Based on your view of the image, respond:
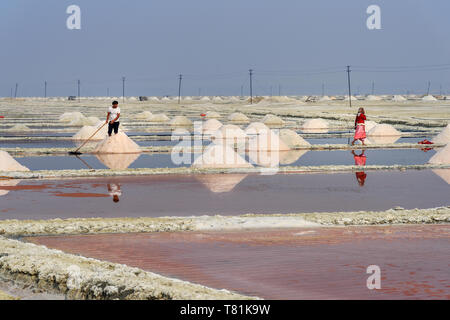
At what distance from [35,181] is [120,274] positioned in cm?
798

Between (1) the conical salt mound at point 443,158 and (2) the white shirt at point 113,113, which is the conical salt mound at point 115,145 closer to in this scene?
(2) the white shirt at point 113,113

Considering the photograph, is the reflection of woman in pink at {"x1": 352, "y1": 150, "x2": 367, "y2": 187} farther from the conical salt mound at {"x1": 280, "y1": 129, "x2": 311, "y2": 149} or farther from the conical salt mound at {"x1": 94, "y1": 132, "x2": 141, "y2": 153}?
the conical salt mound at {"x1": 94, "y1": 132, "x2": 141, "y2": 153}

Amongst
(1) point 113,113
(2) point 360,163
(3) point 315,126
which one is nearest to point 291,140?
(2) point 360,163

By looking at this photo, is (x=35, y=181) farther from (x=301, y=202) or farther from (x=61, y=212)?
(x=301, y=202)

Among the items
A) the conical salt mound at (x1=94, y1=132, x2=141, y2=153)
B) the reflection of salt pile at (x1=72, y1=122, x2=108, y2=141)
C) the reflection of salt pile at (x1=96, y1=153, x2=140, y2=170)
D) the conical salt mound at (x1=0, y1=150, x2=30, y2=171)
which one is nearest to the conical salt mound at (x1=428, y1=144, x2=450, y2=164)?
the reflection of salt pile at (x1=96, y1=153, x2=140, y2=170)

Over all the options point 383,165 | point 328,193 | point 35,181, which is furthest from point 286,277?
point 383,165

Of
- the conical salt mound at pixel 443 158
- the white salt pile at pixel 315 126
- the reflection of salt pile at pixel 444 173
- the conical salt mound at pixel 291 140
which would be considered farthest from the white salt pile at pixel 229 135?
the reflection of salt pile at pixel 444 173

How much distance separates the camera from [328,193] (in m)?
11.6

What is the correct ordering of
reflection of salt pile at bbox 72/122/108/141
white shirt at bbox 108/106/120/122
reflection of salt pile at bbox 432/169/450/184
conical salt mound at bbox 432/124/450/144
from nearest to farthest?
1. reflection of salt pile at bbox 432/169/450/184
2. white shirt at bbox 108/106/120/122
3. conical salt mound at bbox 432/124/450/144
4. reflection of salt pile at bbox 72/122/108/141

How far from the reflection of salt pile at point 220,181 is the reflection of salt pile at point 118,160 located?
7.93 ft

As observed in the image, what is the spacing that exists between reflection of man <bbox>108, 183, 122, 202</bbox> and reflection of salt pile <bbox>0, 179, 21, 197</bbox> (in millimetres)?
1615

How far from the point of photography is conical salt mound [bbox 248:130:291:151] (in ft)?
65.2

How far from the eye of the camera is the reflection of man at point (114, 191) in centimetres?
1120
